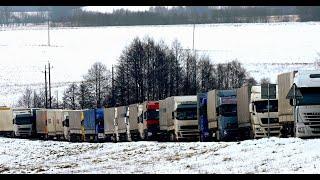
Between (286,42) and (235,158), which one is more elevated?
(286,42)

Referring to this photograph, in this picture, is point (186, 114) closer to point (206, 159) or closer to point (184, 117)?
point (184, 117)

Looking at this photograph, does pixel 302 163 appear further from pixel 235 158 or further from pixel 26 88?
pixel 26 88

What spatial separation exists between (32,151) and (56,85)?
348ft

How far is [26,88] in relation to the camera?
157m

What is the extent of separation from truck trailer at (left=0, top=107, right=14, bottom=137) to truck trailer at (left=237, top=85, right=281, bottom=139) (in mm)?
42918

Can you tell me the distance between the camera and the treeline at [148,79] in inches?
4464

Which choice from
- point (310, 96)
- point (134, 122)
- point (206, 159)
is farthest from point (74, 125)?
point (206, 159)

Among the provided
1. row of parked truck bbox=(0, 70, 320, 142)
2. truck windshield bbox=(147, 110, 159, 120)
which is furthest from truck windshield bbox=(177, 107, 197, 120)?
truck windshield bbox=(147, 110, 159, 120)

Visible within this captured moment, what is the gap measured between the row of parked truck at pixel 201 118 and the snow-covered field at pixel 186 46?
6039 cm

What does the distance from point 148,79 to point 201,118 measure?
214 feet

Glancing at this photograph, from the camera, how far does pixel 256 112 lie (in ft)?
144

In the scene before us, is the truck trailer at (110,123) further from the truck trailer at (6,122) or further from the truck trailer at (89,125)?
the truck trailer at (6,122)

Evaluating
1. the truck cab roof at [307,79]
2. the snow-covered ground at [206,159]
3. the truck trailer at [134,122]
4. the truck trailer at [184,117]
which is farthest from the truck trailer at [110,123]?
the truck cab roof at [307,79]

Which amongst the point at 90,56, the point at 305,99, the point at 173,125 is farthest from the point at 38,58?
the point at 305,99
